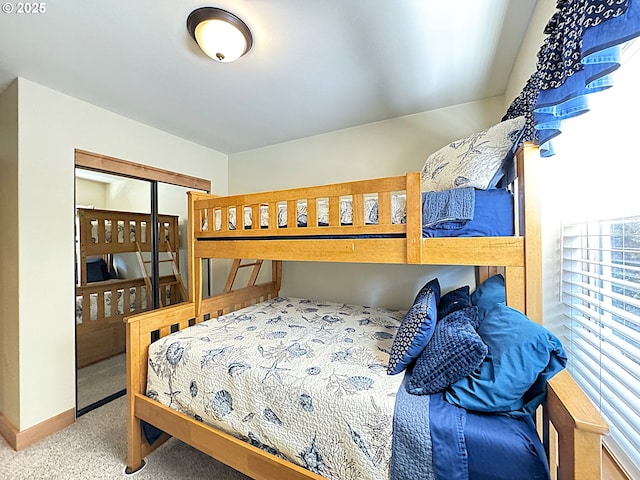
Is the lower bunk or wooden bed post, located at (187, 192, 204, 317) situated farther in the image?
wooden bed post, located at (187, 192, 204, 317)

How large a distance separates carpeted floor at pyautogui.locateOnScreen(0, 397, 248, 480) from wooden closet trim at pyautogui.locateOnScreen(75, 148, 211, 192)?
1.97 metres

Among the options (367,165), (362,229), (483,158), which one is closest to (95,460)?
(362,229)

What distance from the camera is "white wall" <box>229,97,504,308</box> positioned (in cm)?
229

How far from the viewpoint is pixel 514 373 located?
0.88 meters

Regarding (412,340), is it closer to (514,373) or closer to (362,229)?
(514,373)

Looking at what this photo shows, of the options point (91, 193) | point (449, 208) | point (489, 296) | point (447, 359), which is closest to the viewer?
point (447, 359)

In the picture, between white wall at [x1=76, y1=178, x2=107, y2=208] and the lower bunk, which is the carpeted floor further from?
white wall at [x1=76, y1=178, x2=107, y2=208]

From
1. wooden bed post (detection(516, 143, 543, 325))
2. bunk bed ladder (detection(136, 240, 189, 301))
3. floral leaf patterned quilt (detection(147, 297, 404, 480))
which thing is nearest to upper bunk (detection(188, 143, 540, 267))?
wooden bed post (detection(516, 143, 543, 325))

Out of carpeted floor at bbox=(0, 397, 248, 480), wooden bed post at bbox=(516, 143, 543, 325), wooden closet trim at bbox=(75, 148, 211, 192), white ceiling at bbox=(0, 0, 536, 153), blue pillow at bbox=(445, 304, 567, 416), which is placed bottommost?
carpeted floor at bbox=(0, 397, 248, 480)

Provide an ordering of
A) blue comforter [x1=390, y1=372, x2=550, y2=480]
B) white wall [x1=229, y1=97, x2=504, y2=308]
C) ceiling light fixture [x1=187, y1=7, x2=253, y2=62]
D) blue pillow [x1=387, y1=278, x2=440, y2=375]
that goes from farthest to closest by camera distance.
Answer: white wall [x1=229, y1=97, x2=504, y2=308]
ceiling light fixture [x1=187, y1=7, x2=253, y2=62]
blue pillow [x1=387, y1=278, x2=440, y2=375]
blue comforter [x1=390, y1=372, x2=550, y2=480]

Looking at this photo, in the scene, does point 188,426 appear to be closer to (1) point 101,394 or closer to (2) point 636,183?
(1) point 101,394

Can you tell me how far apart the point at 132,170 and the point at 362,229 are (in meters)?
2.23

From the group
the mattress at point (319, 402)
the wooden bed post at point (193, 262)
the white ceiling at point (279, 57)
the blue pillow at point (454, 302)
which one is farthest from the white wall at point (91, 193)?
the blue pillow at point (454, 302)

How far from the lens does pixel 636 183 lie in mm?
873
